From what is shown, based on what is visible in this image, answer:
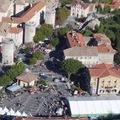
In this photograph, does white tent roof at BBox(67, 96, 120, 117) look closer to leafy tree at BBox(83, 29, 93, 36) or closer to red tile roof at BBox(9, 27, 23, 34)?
red tile roof at BBox(9, 27, 23, 34)

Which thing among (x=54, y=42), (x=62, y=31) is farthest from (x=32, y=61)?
(x=62, y=31)


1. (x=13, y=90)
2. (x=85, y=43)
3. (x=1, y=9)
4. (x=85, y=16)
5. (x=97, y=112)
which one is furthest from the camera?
(x=85, y=16)

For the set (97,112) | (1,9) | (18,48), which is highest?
(1,9)

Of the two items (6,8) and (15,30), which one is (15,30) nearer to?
(15,30)

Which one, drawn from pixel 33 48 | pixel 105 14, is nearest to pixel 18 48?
pixel 33 48

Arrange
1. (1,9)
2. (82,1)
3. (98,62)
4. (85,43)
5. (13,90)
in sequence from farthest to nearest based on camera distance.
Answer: (82,1)
(1,9)
(85,43)
(98,62)
(13,90)

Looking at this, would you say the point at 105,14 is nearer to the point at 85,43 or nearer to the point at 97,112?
the point at 85,43
